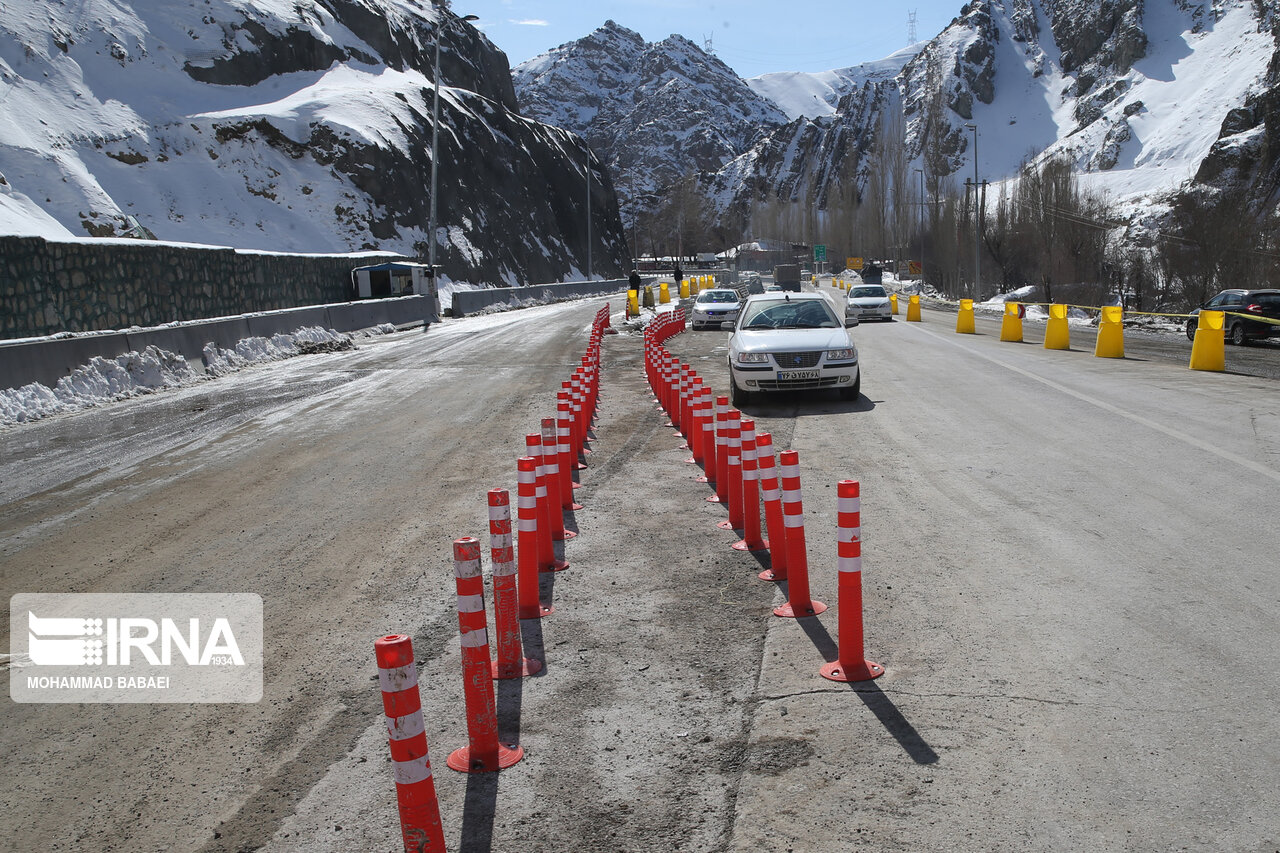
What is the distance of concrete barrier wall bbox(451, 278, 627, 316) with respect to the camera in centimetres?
4122

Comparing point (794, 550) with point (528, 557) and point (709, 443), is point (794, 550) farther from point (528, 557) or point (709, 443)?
point (709, 443)

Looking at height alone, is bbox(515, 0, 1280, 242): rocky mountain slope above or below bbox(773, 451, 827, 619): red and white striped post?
above

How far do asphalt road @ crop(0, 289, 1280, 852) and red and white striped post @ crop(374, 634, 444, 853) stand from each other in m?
0.40

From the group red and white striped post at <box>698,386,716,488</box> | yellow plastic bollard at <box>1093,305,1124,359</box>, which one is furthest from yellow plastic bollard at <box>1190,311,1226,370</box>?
red and white striped post at <box>698,386,716,488</box>

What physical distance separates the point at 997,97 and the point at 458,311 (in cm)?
17458

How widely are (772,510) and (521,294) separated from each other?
145 ft

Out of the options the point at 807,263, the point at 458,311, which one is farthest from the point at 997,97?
the point at 458,311

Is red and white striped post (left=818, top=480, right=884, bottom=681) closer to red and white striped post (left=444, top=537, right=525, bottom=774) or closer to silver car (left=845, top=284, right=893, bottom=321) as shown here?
red and white striped post (left=444, top=537, right=525, bottom=774)

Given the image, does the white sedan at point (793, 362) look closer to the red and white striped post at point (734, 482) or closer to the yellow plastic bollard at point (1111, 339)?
the red and white striped post at point (734, 482)

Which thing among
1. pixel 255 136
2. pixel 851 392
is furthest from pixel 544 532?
pixel 255 136

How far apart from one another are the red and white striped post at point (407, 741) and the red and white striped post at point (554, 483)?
159 inches

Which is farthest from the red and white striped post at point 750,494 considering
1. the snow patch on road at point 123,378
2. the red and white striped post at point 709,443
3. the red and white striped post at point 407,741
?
the snow patch on road at point 123,378

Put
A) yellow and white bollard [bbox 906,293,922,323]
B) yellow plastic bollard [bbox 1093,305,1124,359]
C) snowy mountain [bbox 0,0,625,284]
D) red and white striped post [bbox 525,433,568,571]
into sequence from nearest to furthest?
1. red and white striped post [bbox 525,433,568,571]
2. yellow plastic bollard [bbox 1093,305,1124,359]
3. yellow and white bollard [bbox 906,293,922,323]
4. snowy mountain [bbox 0,0,625,284]

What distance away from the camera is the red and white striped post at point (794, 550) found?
542cm
